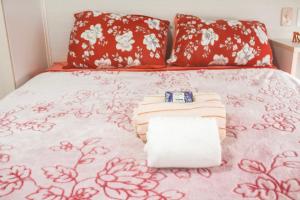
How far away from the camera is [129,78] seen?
65.5 inches

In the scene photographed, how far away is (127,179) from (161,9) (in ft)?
5.72

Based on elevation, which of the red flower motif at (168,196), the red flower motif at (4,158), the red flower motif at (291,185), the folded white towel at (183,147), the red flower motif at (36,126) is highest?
the folded white towel at (183,147)

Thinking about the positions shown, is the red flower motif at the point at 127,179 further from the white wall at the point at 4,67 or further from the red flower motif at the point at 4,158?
the white wall at the point at 4,67

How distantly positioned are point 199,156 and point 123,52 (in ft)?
4.22

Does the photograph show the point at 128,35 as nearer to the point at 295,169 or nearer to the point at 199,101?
the point at 199,101

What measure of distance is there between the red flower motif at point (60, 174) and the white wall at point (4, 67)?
3.91ft

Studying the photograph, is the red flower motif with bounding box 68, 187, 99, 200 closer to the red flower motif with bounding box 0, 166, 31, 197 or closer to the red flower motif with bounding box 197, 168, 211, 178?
the red flower motif with bounding box 0, 166, 31, 197

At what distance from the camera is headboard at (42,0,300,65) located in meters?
2.22

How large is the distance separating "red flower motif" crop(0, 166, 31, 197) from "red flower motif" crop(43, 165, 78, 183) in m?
0.05

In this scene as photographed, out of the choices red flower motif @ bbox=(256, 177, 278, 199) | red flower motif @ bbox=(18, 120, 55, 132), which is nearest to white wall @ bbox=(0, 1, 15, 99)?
red flower motif @ bbox=(18, 120, 55, 132)

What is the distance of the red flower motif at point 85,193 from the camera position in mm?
644

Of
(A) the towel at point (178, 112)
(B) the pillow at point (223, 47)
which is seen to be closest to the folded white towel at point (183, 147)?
(A) the towel at point (178, 112)

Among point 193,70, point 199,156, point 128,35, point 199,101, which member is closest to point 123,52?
point 128,35

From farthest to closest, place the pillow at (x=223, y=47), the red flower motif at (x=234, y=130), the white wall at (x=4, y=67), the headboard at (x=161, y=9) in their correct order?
the headboard at (x=161, y=9) < the pillow at (x=223, y=47) < the white wall at (x=4, y=67) < the red flower motif at (x=234, y=130)
